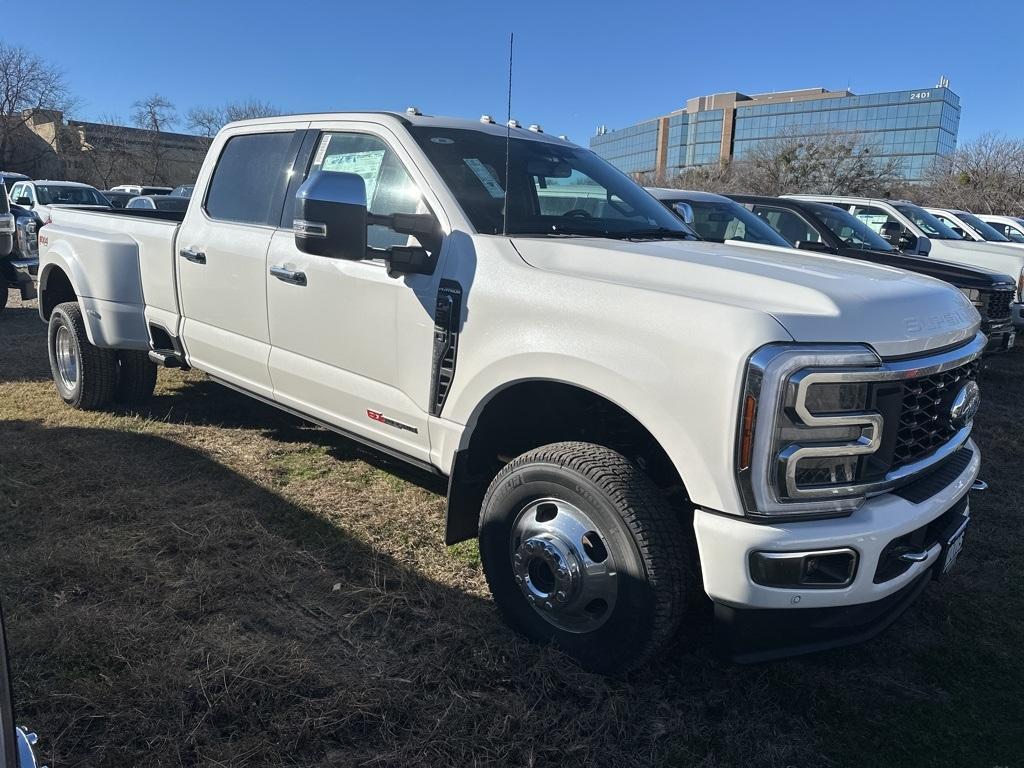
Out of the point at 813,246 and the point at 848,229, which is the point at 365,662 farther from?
the point at 848,229

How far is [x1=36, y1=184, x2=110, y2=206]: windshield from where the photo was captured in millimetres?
17125

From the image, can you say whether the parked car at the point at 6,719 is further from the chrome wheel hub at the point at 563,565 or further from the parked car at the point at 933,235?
the parked car at the point at 933,235

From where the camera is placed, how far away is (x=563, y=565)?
101 inches

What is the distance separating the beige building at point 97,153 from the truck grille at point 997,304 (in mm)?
46814

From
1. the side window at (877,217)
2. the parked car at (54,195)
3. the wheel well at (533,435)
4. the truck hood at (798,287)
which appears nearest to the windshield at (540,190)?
the truck hood at (798,287)

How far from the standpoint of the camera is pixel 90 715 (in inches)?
91.7

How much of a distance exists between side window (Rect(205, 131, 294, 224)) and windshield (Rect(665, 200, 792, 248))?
4.21 meters

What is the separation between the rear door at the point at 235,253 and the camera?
397 centimetres

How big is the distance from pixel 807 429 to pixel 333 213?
180cm

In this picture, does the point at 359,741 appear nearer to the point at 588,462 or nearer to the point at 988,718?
the point at 588,462

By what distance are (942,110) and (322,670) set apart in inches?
3334

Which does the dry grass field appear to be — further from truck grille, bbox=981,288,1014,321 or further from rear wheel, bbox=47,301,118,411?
truck grille, bbox=981,288,1014,321

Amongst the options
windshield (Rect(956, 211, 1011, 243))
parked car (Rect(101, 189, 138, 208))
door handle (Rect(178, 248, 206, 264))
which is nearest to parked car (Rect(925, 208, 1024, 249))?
windshield (Rect(956, 211, 1011, 243))

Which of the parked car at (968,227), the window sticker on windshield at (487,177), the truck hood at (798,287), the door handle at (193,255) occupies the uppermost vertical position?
the parked car at (968,227)
